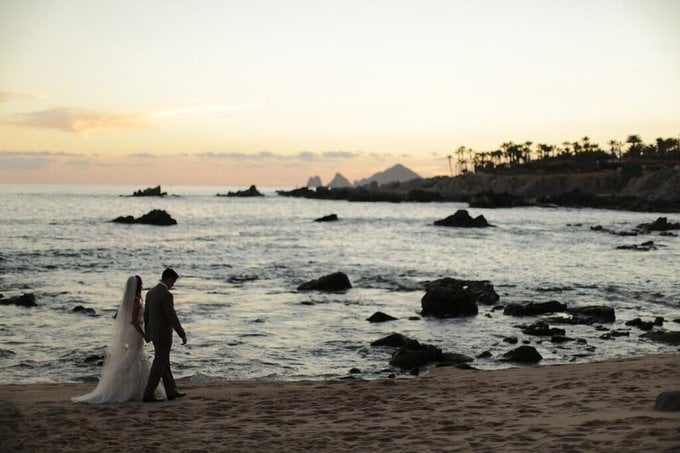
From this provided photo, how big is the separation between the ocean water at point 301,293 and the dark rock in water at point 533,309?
57 centimetres

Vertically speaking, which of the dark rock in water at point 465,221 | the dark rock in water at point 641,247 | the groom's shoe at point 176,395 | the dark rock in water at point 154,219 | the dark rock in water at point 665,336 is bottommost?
the dark rock in water at point 665,336

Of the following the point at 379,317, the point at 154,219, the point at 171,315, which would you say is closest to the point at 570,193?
the point at 154,219

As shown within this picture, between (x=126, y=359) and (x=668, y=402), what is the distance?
29.9ft

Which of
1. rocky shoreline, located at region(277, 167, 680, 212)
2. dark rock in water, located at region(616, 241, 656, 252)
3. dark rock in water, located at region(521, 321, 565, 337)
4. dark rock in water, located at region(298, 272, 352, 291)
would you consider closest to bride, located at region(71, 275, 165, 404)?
dark rock in water, located at region(521, 321, 565, 337)

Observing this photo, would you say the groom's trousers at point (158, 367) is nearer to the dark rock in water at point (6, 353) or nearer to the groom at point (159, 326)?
the groom at point (159, 326)

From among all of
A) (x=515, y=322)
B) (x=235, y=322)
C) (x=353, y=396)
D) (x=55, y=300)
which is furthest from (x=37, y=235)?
(x=353, y=396)

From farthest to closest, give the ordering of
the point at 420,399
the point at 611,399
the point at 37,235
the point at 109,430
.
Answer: the point at 37,235
the point at 420,399
the point at 611,399
the point at 109,430

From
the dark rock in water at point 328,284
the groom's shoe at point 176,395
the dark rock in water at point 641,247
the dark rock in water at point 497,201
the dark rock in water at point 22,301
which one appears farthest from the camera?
the dark rock in water at point 497,201

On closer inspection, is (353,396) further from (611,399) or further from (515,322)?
(515,322)

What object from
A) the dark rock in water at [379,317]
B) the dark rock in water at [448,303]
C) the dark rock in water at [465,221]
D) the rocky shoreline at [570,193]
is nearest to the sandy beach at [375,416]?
the dark rock in water at [379,317]

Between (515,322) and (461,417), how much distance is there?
13084 millimetres

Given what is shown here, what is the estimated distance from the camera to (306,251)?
5241 cm

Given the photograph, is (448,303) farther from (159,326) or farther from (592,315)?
(159,326)

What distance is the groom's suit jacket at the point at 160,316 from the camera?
1140 cm
